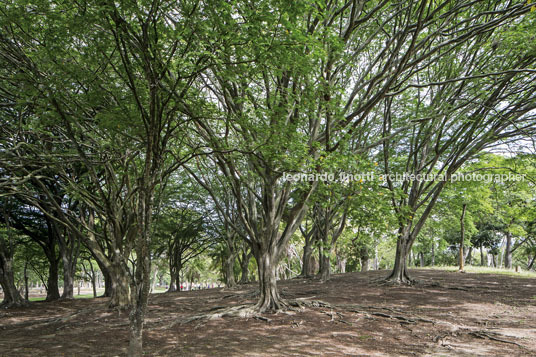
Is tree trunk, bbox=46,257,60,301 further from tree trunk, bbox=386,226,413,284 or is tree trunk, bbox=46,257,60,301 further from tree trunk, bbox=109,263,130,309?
tree trunk, bbox=386,226,413,284

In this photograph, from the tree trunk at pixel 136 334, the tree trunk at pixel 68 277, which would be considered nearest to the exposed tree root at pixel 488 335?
the tree trunk at pixel 136 334

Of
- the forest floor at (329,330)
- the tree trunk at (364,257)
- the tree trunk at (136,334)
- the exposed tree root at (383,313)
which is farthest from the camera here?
the tree trunk at (364,257)

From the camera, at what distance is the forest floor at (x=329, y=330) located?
19.7ft

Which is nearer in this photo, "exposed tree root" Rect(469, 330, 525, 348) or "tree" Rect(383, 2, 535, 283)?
"exposed tree root" Rect(469, 330, 525, 348)

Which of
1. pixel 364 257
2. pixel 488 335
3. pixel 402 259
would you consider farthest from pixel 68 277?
pixel 364 257

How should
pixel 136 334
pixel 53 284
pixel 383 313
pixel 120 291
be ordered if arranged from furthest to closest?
pixel 53 284 < pixel 120 291 < pixel 383 313 < pixel 136 334

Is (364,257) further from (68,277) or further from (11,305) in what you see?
(11,305)

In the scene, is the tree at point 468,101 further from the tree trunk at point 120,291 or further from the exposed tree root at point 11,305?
the exposed tree root at point 11,305

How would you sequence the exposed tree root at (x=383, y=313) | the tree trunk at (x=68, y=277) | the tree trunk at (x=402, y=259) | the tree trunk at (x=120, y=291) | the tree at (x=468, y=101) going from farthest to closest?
the tree trunk at (x=68, y=277) → the tree trunk at (x=402, y=259) → the tree trunk at (x=120, y=291) → the tree at (x=468, y=101) → the exposed tree root at (x=383, y=313)

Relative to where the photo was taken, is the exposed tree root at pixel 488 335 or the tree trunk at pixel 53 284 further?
the tree trunk at pixel 53 284

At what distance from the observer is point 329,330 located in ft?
24.2

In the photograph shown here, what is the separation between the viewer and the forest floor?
6.01m

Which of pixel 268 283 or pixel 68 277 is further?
pixel 68 277

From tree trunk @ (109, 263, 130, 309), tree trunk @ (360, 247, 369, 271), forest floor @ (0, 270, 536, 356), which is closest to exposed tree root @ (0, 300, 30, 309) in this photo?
forest floor @ (0, 270, 536, 356)
